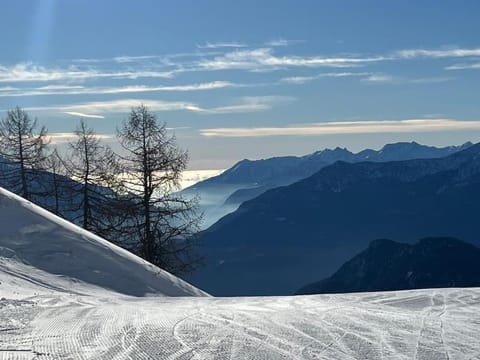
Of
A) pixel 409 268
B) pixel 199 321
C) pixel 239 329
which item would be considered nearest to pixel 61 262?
pixel 199 321

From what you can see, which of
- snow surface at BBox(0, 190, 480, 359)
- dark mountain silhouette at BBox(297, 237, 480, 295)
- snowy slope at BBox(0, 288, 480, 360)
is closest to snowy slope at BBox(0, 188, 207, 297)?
snow surface at BBox(0, 190, 480, 359)

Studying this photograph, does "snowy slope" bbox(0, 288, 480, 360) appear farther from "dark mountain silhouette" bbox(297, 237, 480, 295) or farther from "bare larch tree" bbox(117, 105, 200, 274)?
"dark mountain silhouette" bbox(297, 237, 480, 295)

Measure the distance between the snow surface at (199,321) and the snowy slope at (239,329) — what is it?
0.01 metres

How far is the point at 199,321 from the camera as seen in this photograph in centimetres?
870

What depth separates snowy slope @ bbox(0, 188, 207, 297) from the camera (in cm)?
1327

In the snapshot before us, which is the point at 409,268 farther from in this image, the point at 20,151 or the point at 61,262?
the point at 61,262

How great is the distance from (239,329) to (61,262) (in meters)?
7.56

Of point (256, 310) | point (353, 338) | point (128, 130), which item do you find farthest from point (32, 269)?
point (128, 130)

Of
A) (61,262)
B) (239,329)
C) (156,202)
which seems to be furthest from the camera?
(156,202)

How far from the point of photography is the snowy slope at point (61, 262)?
522 inches

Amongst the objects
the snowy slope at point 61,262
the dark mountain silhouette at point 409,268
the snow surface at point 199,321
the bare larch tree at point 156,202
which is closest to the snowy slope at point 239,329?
the snow surface at point 199,321

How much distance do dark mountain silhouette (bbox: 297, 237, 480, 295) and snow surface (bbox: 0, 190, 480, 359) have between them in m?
136

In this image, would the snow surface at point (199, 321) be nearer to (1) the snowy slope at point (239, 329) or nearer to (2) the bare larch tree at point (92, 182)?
(1) the snowy slope at point (239, 329)

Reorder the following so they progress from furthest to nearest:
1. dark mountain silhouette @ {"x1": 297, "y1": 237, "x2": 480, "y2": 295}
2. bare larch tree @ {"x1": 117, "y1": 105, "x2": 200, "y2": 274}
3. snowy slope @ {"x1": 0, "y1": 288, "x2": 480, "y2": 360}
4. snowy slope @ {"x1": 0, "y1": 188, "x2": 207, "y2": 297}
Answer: dark mountain silhouette @ {"x1": 297, "y1": 237, "x2": 480, "y2": 295} → bare larch tree @ {"x1": 117, "y1": 105, "x2": 200, "y2": 274} → snowy slope @ {"x1": 0, "y1": 188, "x2": 207, "y2": 297} → snowy slope @ {"x1": 0, "y1": 288, "x2": 480, "y2": 360}
